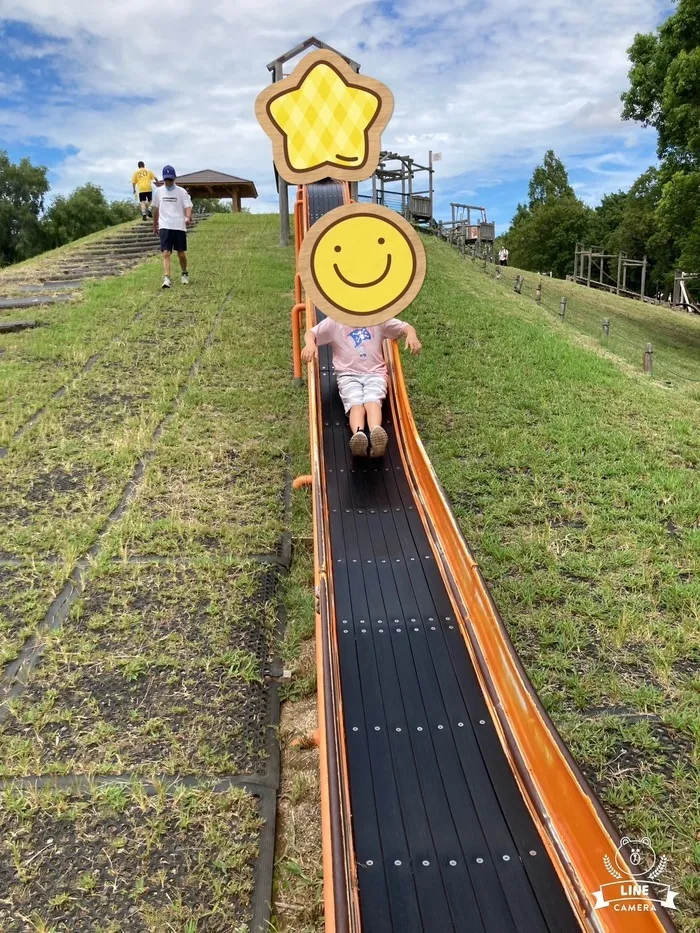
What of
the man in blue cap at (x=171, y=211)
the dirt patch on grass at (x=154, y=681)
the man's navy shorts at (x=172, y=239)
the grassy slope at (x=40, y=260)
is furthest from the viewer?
the grassy slope at (x=40, y=260)

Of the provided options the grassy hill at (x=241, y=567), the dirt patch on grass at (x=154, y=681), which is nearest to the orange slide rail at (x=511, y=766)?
the grassy hill at (x=241, y=567)

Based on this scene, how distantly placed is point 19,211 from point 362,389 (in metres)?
43.1

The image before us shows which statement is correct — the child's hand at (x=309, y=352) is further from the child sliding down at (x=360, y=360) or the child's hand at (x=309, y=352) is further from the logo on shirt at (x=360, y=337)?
the logo on shirt at (x=360, y=337)

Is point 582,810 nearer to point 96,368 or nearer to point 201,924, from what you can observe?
point 201,924

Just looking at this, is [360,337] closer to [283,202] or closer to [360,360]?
[360,360]

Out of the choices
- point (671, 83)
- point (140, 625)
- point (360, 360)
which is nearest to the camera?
point (140, 625)

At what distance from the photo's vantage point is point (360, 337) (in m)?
4.72

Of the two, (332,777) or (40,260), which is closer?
(332,777)

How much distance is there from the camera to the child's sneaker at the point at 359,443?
414cm

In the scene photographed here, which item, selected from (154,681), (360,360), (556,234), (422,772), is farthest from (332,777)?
(556,234)

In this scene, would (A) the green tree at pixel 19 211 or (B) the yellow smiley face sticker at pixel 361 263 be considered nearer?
(B) the yellow smiley face sticker at pixel 361 263

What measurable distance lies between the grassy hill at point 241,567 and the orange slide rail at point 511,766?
385mm

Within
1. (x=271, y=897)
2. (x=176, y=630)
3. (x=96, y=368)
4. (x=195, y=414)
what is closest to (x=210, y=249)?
(x=96, y=368)

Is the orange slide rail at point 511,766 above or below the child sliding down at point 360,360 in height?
below
